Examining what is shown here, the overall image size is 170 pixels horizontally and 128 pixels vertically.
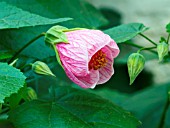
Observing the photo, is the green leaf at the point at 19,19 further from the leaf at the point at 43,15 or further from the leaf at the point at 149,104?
the leaf at the point at 149,104

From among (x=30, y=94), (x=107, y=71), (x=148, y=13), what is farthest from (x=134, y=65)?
(x=148, y=13)

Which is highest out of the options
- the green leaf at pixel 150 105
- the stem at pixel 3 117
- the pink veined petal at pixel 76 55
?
the pink veined petal at pixel 76 55

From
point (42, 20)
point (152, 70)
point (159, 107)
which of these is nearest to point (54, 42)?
point (42, 20)

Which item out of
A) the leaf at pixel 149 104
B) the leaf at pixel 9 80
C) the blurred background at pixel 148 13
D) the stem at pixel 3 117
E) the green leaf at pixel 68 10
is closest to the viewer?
the leaf at pixel 9 80

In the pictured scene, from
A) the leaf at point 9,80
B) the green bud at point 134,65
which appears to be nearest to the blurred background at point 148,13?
the green bud at point 134,65

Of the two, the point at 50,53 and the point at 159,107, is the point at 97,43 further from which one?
the point at 159,107

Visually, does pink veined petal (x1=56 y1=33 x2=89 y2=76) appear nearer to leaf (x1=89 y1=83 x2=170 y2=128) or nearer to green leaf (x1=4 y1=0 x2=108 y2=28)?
green leaf (x1=4 y1=0 x2=108 y2=28)

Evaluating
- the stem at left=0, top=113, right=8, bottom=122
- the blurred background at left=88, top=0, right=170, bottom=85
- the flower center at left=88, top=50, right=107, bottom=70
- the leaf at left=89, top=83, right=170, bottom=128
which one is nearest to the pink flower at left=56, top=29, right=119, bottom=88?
the flower center at left=88, top=50, right=107, bottom=70
